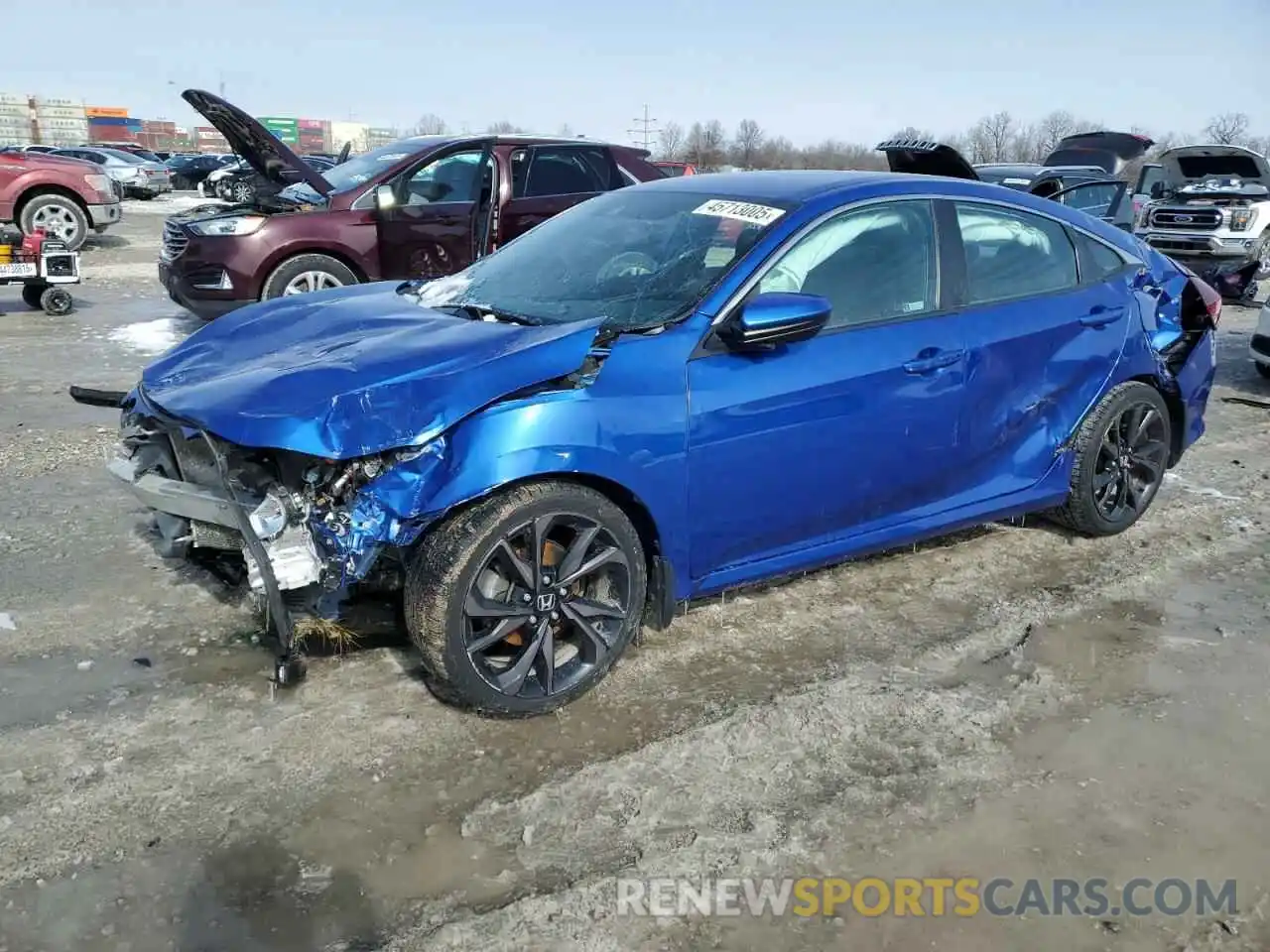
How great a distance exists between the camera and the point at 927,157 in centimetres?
551

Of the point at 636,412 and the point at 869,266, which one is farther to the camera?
the point at 869,266

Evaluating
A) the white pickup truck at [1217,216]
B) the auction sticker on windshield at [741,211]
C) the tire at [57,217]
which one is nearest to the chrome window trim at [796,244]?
the auction sticker on windshield at [741,211]

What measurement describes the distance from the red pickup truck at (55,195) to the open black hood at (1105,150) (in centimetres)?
1427

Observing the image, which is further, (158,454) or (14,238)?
(14,238)

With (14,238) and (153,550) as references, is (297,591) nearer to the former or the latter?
(153,550)

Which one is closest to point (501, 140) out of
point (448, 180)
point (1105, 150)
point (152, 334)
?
point (448, 180)

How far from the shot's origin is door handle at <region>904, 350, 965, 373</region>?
3.74 m

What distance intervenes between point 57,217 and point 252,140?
806 centimetres

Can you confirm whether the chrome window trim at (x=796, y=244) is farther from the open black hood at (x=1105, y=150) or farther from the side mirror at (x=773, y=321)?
the open black hood at (x=1105, y=150)

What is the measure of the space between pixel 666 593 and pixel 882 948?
134cm

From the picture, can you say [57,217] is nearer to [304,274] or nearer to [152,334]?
[152,334]

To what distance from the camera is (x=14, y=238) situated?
10234 mm

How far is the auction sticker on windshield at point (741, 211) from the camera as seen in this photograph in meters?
3.66

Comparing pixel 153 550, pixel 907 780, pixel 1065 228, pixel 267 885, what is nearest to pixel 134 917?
pixel 267 885
